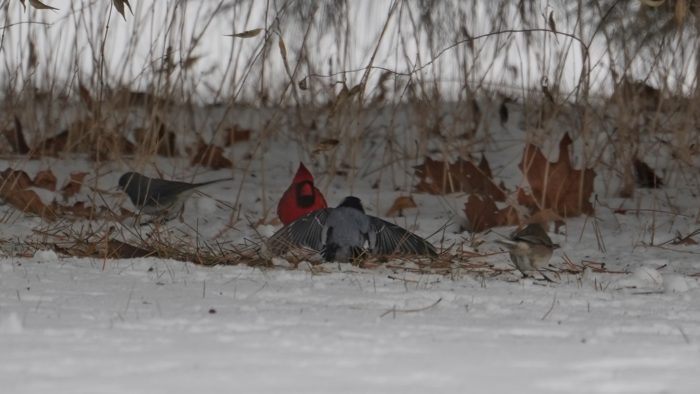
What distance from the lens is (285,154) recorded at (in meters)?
5.60

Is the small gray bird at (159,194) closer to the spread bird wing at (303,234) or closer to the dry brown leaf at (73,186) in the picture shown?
the dry brown leaf at (73,186)

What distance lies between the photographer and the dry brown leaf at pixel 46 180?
4.50 meters

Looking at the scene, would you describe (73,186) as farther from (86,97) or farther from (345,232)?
(345,232)

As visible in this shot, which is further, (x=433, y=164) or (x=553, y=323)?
(x=433, y=164)

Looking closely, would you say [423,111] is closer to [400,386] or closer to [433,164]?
[433,164]

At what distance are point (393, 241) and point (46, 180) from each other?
1.87 meters

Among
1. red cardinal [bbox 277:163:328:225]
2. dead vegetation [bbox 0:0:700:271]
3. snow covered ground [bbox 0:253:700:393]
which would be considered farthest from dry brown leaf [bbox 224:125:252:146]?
snow covered ground [bbox 0:253:700:393]

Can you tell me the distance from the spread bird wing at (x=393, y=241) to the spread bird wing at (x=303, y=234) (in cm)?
15

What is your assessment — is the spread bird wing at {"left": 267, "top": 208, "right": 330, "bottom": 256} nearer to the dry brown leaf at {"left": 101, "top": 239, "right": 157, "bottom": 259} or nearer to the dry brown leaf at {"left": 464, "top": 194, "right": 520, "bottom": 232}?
the dry brown leaf at {"left": 101, "top": 239, "right": 157, "bottom": 259}

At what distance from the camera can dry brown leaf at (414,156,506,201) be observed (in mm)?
4477

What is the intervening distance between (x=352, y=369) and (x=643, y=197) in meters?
3.16

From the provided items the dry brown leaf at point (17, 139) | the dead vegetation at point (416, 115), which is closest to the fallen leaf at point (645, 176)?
the dead vegetation at point (416, 115)

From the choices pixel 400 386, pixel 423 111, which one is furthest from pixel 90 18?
pixel 400 386

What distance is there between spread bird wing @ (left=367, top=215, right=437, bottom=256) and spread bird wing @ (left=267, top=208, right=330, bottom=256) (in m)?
0.15
